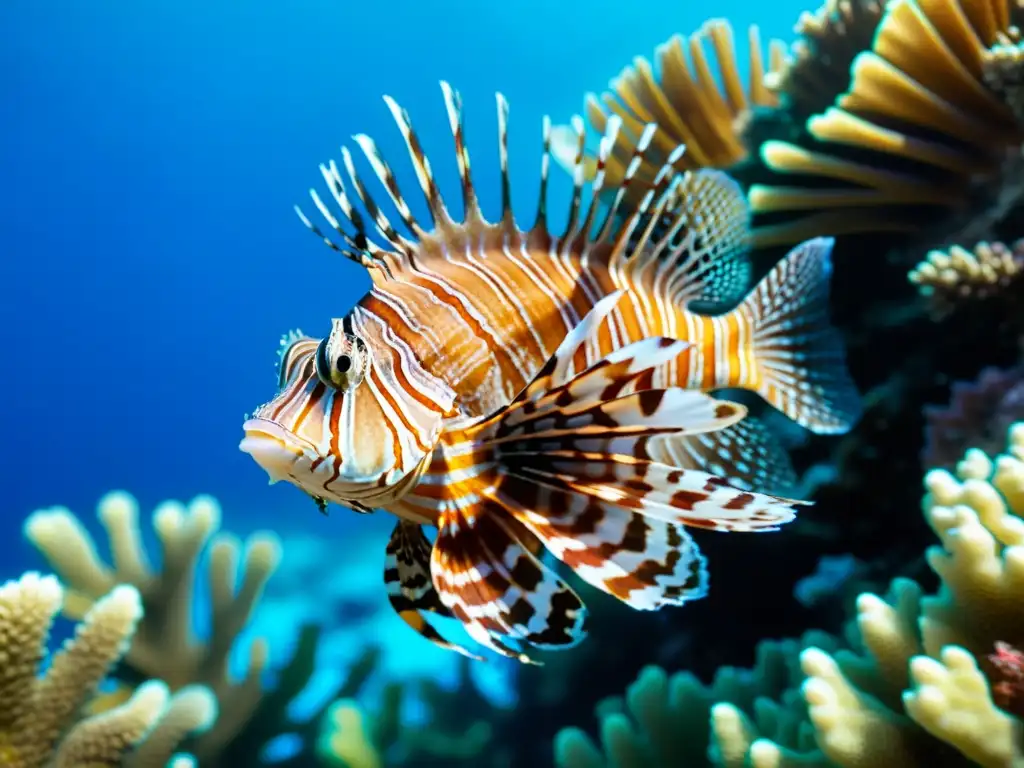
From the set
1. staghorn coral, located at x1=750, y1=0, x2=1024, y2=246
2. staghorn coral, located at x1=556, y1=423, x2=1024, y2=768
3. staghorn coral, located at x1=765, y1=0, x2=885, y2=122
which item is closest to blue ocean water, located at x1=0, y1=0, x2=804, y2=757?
staghorn coral, located at x1=765, y1=0, x2=885, y2=122

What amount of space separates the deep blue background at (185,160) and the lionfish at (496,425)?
33506 millimetres

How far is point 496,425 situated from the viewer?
1.10 m

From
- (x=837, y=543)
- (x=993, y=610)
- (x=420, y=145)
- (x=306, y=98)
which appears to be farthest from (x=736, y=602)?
(x=306, y=98)

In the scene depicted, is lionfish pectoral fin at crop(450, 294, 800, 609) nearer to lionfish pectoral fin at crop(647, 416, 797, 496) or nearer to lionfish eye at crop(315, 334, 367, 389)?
lionfish eye at crop(315, 334, 367, 389)

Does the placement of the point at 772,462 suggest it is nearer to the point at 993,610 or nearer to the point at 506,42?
the point at 993,610

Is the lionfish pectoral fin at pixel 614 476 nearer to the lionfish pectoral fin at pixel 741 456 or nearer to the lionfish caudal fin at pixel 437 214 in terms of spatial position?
the lionfish caudal fin at pixel 437 214

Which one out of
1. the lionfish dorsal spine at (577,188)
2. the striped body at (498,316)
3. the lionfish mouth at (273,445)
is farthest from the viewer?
the lionfish dorsal spine at (577,188)

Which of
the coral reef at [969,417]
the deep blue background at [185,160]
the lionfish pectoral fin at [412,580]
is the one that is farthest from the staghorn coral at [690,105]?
the deep blue background at [185,160]

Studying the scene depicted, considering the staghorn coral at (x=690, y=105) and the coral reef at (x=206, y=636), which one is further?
the staghorn coral at (x=690, y=105)

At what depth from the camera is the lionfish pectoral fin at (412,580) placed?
136 centimetres

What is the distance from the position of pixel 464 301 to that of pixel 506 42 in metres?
40.7

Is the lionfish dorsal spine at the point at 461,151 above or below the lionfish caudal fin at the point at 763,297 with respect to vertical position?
above

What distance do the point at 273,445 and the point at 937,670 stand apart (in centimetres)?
127

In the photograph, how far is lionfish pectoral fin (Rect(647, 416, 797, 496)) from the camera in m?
1.79
